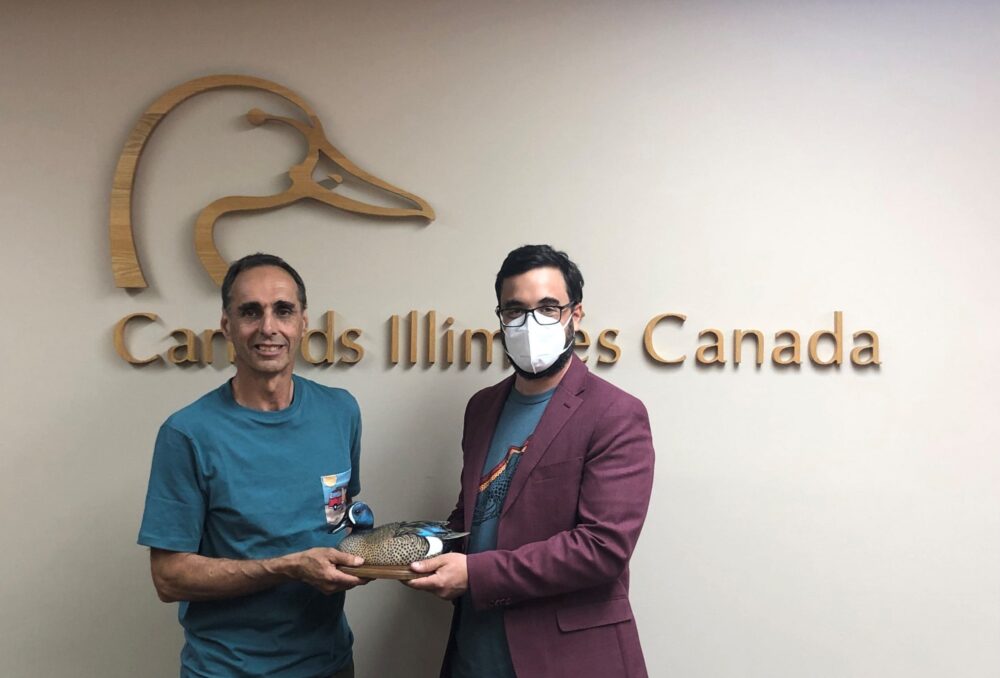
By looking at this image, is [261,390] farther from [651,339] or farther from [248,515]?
[651,339]

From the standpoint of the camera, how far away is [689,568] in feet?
6.99

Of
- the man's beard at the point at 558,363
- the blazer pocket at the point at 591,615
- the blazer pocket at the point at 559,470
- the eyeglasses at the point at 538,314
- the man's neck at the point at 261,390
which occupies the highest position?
the eyeglasses at the point at 538,314

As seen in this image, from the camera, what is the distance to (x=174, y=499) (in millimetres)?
1541

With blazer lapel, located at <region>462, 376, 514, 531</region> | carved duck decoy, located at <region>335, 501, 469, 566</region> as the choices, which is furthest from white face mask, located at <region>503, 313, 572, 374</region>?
carved duck decoy, located at <region>335, 501, 469, 566</region>

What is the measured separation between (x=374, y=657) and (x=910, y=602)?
1.61 meters

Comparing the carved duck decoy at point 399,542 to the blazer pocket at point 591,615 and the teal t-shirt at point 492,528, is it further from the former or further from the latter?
the blazer pocket at point 591,615

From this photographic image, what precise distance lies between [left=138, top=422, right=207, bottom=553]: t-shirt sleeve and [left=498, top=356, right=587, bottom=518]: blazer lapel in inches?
26.6

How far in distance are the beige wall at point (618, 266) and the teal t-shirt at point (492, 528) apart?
20.3 inches

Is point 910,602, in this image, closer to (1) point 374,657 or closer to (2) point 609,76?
Answer: (1) point 374,657

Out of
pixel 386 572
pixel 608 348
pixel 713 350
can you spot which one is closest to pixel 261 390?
pixel 386 572

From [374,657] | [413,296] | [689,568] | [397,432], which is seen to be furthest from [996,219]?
[374,657]

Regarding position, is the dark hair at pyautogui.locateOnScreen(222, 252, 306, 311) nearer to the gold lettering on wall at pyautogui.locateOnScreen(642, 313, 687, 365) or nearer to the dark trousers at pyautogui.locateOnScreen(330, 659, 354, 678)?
the dark trousers at pyautogui.locateOnScreen(330, 659, 354, 678)

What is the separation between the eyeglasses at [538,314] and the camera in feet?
5.29

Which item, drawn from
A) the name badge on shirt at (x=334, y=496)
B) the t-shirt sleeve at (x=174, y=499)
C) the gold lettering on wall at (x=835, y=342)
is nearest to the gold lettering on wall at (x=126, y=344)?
the t-shirt sleeve at (x=174, y=499)
